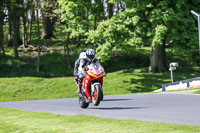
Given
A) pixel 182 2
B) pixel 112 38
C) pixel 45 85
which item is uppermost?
pixel 182 2

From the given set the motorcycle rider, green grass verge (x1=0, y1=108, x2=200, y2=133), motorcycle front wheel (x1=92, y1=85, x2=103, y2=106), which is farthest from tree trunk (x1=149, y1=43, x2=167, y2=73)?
green grass verge (x1=0, y1=108, x2=200, y2=133)

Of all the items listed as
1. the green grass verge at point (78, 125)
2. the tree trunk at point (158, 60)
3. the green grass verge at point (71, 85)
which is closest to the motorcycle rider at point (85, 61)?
the green grass verge at point (78, 125)

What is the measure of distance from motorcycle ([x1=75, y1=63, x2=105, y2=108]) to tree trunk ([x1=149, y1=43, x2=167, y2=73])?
23.4 m

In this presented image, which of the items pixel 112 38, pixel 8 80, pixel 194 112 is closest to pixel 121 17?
pixel 112 38

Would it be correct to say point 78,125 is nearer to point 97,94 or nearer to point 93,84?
point 97,94

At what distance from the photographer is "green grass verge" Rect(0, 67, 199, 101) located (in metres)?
31.2

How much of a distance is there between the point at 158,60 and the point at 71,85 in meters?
8.03

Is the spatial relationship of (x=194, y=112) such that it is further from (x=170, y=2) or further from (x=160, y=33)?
(x=170, y=2)

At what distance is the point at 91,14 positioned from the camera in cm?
3716

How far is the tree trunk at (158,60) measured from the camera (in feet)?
120

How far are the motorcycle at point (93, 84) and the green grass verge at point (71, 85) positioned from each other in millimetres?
16870

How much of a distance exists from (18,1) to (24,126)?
111 ft

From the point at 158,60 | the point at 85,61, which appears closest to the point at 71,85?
the point at 158,60

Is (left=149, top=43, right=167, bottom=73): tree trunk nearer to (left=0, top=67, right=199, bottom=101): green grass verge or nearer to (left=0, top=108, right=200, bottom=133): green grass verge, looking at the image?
(left=0, top=67, right=199, bottom=101): green grass verge
